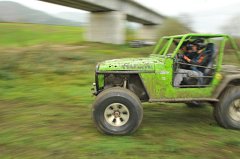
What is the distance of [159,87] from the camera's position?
23.2ft

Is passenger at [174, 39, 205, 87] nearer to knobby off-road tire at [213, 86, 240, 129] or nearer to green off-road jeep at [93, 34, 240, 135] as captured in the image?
green off-road jeep at [93, 34, 240, 135]

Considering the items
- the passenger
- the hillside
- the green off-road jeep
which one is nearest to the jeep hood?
the green off-road jeep

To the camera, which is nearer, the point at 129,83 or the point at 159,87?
the point at 159,87

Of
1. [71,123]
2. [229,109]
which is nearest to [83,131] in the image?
[71,123]

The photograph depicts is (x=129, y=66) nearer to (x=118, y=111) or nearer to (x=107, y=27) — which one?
(x=118, y=111)

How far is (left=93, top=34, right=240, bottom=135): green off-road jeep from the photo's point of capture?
679 centimetres

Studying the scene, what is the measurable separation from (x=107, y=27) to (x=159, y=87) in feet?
75.8

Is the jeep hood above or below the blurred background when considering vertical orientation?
above

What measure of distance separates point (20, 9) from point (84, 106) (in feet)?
471

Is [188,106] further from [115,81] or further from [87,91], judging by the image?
[87,91]

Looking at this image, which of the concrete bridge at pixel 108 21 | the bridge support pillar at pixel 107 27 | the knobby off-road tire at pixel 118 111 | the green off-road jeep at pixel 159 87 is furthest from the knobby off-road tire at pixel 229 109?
the bridge support pillar at pixel 107 27

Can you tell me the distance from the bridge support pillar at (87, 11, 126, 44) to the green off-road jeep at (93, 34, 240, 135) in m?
22.2

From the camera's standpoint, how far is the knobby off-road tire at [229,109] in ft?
23.6

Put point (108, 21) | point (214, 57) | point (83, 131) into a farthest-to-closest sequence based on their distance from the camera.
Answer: point (108, 21), point (214, 57), point (83, 131)
